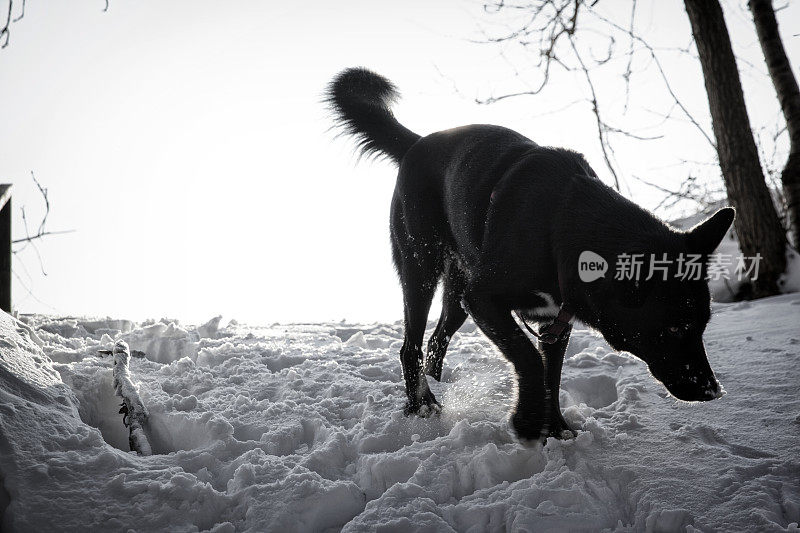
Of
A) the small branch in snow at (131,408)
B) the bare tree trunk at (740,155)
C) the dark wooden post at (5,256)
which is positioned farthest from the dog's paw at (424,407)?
the dark wooden post at (5,256)

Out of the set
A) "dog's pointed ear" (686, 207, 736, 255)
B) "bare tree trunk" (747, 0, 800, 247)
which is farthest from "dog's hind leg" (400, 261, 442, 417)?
"bare tree trunk" (747, 0, 800, 247)

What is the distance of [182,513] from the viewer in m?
1.80

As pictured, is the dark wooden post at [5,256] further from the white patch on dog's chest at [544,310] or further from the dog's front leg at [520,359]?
the white patch on dog's chest at [544,310]

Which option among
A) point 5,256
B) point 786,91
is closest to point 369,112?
point 5,256

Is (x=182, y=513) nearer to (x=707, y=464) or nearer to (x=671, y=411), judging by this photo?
(x=707, y=464)

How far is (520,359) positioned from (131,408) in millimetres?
1898

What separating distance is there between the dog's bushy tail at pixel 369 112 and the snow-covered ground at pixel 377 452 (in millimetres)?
1637

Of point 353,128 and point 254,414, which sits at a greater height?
point 353,128

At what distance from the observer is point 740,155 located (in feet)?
16.6

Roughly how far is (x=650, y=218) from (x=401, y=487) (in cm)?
161

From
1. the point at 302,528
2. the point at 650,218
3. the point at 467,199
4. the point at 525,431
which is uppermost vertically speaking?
the point at 467,199

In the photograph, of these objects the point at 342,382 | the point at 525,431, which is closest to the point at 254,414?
the point at 342,382

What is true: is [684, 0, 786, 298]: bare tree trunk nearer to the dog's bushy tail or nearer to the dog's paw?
the dog's bushy tail

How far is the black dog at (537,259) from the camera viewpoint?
220cm
